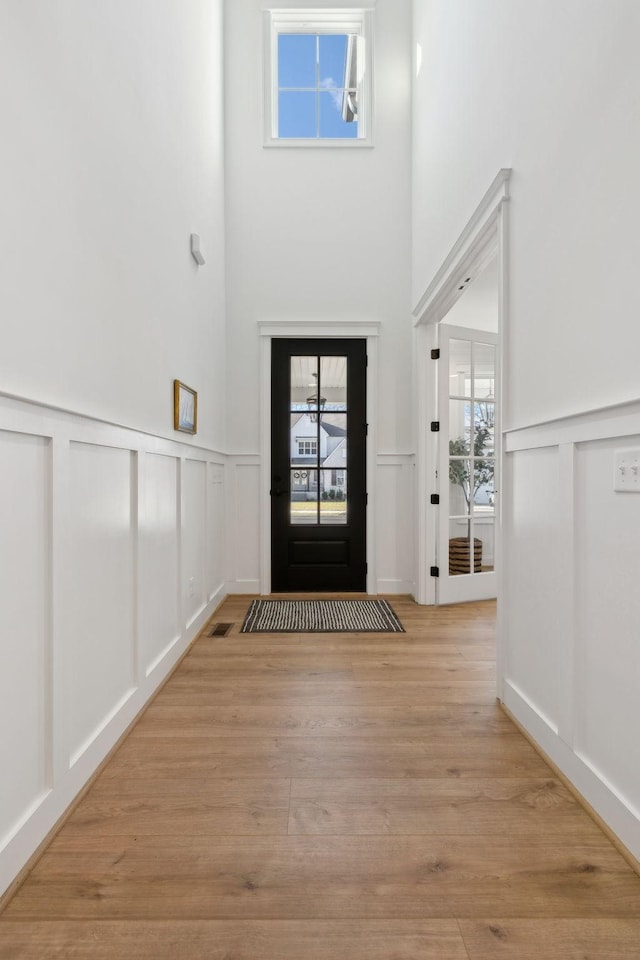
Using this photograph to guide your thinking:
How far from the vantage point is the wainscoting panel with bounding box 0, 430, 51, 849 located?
1.15 m

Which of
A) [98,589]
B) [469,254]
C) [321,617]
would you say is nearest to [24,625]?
[98,589]

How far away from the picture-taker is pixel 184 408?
2670 millimetres

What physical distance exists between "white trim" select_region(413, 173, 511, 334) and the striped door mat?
199 cm

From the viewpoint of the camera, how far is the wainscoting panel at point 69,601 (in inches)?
46.3

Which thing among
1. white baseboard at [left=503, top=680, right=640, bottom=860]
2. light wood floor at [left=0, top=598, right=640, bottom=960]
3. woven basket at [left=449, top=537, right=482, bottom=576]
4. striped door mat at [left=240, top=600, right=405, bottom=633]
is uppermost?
woven basket at [left=449, top=537, right=482, bottom=576]

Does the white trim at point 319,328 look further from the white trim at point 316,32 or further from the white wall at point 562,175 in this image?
the white wall at point 562,175

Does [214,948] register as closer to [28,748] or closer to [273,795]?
[273,795]

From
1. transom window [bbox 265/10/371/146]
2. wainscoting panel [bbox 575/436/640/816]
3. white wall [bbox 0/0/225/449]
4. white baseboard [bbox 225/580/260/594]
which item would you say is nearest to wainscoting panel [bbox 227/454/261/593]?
white baseboard [bbox 225/580/260/594]

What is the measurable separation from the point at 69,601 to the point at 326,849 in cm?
91

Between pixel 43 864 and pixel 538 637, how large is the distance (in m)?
1.54

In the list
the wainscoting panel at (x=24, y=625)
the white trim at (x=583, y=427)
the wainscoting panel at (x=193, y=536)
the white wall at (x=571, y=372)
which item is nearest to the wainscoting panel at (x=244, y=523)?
the wainscoting panel at (x=193, y=536)

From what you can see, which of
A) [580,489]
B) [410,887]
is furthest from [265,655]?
[580,489]

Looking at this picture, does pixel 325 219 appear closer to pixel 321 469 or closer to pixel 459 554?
pixel 321 469

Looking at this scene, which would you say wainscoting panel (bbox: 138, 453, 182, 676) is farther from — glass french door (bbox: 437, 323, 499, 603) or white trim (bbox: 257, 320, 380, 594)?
glass french door (bbox: 437, 323, 499, 603)
